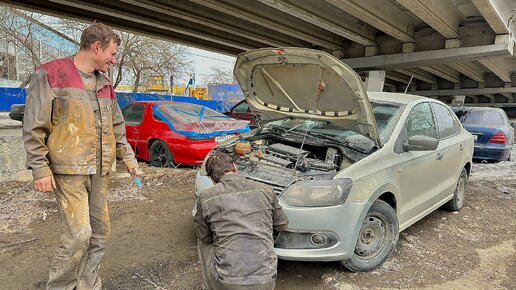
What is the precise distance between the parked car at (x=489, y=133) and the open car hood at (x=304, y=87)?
6.25m

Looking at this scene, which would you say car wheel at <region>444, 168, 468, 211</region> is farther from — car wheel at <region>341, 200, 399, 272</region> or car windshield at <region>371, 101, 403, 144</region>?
car wheel at <region>341, 200, 399, 272</region>

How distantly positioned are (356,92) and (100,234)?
94.9 inches

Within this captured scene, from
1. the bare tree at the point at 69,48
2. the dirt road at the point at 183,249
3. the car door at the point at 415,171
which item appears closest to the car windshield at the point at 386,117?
the car door at the point at 415,171

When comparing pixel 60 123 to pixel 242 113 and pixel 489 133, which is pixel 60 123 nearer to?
pixel 242 113

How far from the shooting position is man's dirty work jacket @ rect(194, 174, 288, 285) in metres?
2.07

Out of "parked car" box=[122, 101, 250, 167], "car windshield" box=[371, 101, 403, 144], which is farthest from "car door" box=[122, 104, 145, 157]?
"car windshield" box=[371, 101, 403, 144]

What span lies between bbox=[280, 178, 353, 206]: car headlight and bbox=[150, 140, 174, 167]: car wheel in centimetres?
427

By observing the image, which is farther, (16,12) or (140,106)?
(16,12)

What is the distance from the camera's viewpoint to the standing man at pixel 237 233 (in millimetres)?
2068

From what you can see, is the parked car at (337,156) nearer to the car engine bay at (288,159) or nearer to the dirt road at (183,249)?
the car engine bay at (288,159)

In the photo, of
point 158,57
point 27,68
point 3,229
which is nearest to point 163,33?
point 3,229

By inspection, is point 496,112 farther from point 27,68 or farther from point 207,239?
point 27,68

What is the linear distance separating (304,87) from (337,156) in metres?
0.88

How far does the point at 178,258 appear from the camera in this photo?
347 cm
